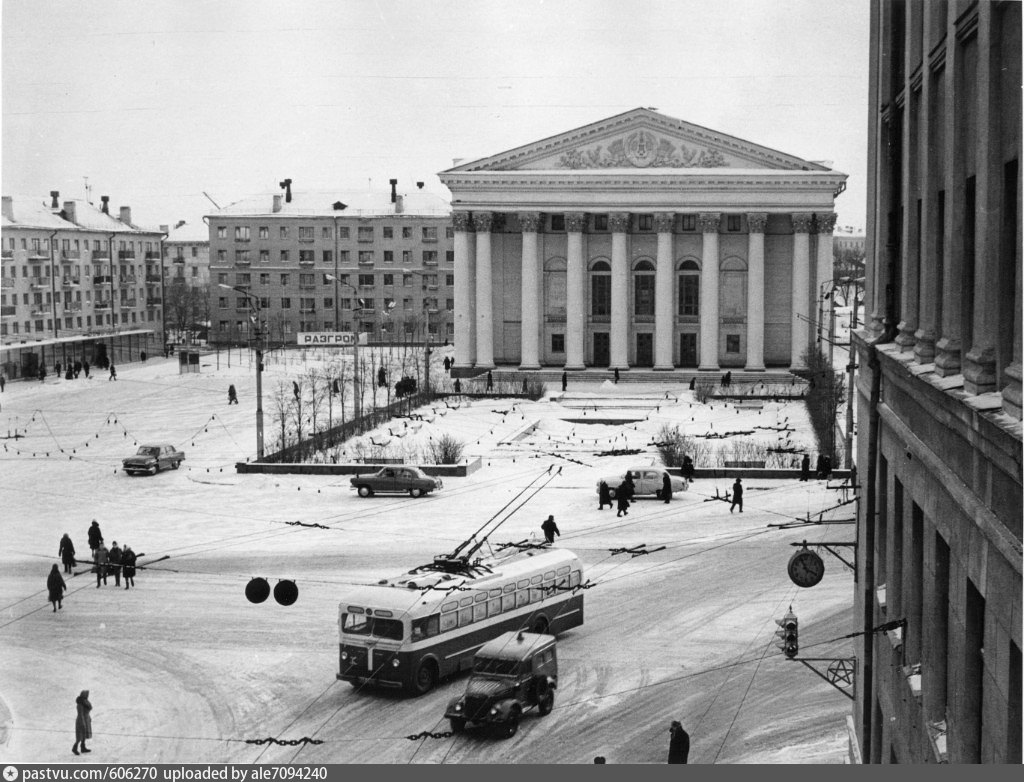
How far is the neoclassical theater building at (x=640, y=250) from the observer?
7375 centimetres

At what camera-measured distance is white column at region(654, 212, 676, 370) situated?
7544cm

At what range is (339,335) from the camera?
9125 cm

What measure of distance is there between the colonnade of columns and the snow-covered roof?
26.1m

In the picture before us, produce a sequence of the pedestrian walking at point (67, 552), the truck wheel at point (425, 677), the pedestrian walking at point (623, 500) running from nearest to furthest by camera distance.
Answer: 1. the truck wheel at point (425, 677)
2. the pedestrian walking at point (67, 552)
3. the pedestrian walking at point (623, 500)

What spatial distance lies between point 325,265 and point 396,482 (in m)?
67.2

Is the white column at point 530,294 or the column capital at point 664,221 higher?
the column capital at point 664,221

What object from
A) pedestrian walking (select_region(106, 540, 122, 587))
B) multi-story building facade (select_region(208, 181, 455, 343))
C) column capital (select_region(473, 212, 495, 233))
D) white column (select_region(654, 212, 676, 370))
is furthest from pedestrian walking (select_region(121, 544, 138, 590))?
multi-story building facade (select_region(208, 181, 455, 343))

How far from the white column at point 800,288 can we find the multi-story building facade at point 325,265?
33209mm

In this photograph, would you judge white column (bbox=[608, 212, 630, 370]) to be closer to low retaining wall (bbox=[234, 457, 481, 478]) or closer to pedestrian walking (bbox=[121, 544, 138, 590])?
low retaining wall (bbox=[234, 457, 481, 478])

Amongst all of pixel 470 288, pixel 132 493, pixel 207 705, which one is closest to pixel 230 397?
pixel 132 493

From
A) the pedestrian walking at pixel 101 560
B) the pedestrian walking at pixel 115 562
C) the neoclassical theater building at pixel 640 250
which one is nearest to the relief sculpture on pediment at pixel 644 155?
the neoclassical theater building at pixel 640 250

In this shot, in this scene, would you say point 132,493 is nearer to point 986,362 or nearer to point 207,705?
point 207,705

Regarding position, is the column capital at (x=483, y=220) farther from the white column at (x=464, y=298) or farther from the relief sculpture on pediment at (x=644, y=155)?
the relief sculpture on pediment at (x=644, y=155)

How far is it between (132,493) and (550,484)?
11647 millimetres
